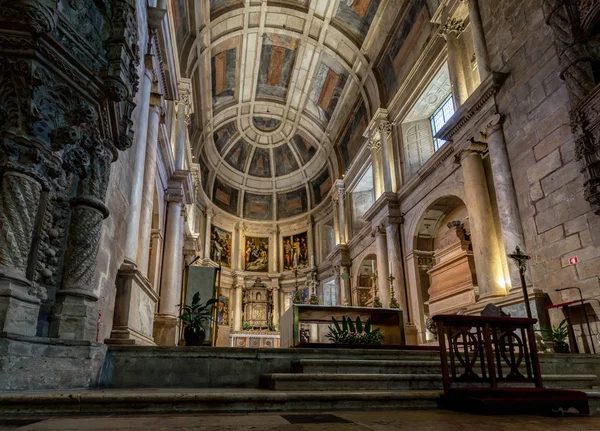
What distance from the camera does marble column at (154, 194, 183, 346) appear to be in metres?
10.3

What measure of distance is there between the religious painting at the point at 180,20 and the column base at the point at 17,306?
1026cm

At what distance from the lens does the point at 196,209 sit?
20.1 m

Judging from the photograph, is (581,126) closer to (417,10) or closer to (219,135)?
(417,10)

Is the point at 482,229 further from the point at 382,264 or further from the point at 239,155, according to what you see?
the point at 239,155

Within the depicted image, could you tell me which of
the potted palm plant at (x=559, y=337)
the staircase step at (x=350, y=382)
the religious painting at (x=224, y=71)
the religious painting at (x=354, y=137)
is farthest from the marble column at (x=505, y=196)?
the religious painting at (x=224, y=71)

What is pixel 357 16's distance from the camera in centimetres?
1602

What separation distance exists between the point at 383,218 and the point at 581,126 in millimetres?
8552

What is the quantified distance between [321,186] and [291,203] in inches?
101

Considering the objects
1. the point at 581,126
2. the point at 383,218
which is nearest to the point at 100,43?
the point at 581,126

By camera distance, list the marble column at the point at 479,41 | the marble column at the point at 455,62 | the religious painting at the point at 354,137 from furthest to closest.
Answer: the religious painting at the point at 354,137
the marble column at the point at 455,62
the marble column at the point at 479,41

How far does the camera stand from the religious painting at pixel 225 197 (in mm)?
23125

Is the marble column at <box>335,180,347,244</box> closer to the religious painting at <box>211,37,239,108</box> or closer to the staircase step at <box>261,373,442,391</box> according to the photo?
the religious painting at <box>211,37,239,108</box>

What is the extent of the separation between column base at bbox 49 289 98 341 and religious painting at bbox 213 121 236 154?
60.5ft

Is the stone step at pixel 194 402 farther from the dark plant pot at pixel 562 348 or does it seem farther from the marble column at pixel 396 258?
the marble column at pixel 396 258
